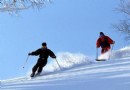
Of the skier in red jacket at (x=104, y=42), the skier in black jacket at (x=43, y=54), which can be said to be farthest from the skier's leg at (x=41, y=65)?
the skier in red jacket at (x=104, y=42)

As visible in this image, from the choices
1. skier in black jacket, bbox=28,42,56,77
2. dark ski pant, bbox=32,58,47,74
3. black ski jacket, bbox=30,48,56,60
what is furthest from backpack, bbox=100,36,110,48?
dark ski pant, bbox=32,58,47,74

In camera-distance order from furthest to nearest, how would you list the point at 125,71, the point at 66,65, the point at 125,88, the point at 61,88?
the point at 66,65
the point at 125,71
the point at 61,88
the point at 125,88

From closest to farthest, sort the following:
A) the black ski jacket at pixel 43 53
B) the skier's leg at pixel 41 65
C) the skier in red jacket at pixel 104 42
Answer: the skier's leg at pixel 41 65, the black ski jacket at pixel 43 53, the skier in red jacket at pixel 104 42

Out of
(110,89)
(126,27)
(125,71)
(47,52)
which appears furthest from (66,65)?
(126,27)

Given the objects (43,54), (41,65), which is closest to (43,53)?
(43,54)

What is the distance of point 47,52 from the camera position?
17688 mm

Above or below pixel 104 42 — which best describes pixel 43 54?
below

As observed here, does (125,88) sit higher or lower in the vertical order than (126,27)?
lower

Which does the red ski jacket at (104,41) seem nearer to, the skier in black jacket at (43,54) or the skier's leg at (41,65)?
the skier in black jacket at (43,54)

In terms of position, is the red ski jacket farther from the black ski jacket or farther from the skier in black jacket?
the black ski jacket

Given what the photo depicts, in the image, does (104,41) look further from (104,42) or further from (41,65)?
(41,65)

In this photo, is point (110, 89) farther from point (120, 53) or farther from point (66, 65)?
point (120, 53)

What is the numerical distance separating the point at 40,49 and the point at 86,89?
8.27 meters

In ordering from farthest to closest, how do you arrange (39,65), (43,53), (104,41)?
(104,41) → (43,53) → (39,65)
